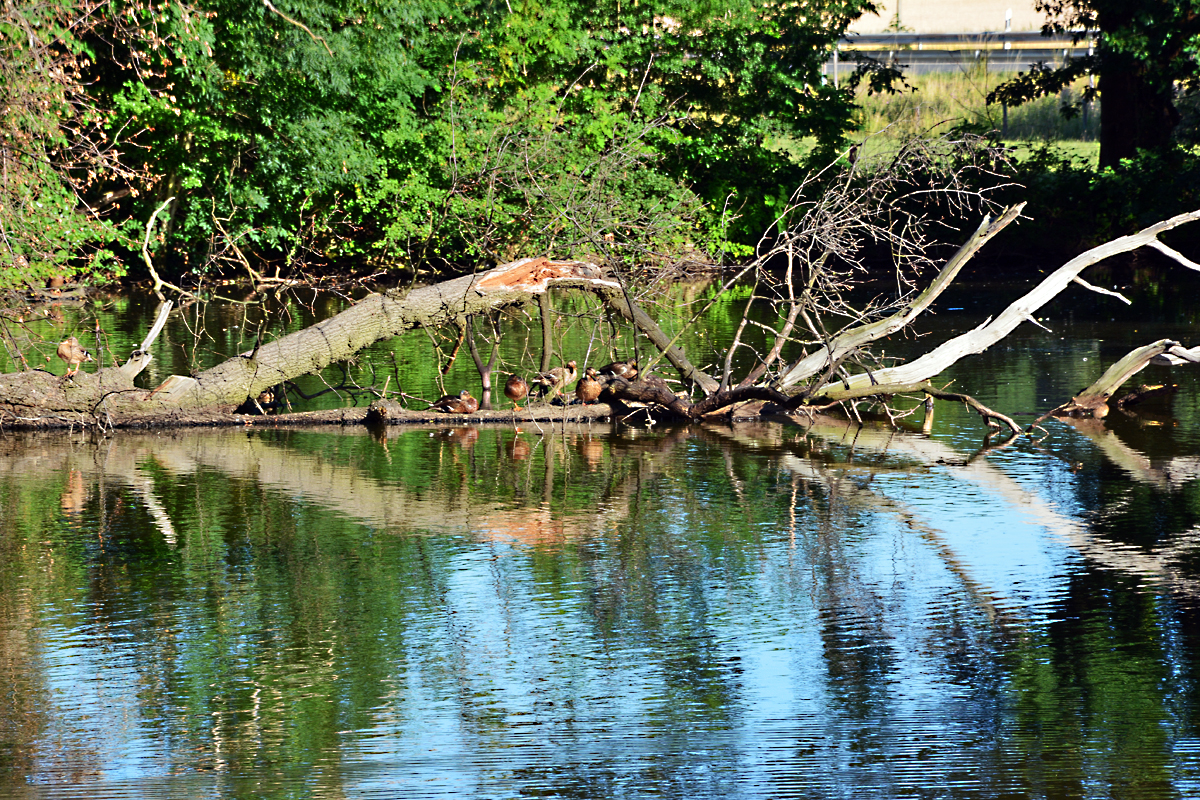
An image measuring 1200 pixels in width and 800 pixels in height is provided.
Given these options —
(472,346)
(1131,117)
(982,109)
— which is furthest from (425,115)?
(982,109)

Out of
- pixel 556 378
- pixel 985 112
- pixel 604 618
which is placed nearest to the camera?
pixel 604 618

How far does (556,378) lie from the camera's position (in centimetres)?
1297

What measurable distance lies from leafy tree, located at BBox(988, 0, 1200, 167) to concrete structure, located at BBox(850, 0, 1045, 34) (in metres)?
30.2

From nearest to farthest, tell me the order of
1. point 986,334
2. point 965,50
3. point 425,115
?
1. point 986,334
2. point 425,115
3. point 965,50

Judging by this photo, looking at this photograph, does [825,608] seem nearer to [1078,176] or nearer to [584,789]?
[584,789]

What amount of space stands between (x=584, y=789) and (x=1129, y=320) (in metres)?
15.7

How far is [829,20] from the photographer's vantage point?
96.9ft

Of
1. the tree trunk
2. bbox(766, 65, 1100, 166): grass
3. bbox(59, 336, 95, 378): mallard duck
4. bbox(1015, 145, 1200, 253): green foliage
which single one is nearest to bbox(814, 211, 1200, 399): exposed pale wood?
bbox(59, 336, 95, 378): mallard duck

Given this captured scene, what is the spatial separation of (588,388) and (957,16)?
55488 millimetres

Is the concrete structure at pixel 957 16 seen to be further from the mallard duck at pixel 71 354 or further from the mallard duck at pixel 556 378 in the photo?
the mallard duck at pixel 71 354

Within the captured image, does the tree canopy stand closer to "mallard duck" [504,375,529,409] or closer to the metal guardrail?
"mallard duck" [504,375,529,409]

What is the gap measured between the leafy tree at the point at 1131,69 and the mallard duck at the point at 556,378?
595 inches

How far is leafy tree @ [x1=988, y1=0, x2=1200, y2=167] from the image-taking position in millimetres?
24156

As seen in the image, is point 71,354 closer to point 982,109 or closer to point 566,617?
point 566,617
